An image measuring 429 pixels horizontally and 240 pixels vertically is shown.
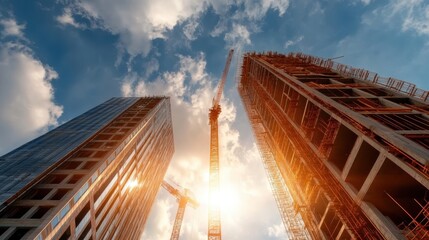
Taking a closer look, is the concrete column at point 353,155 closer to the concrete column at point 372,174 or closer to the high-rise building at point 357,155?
the high-rise building at point 357,155

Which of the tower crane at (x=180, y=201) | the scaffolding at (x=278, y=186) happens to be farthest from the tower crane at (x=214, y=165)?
the tower crane at (x=180, y=201)

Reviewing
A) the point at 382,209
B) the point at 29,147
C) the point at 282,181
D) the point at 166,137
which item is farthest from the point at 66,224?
the point at 166,137

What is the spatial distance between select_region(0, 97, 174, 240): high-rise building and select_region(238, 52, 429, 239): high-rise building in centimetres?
2967

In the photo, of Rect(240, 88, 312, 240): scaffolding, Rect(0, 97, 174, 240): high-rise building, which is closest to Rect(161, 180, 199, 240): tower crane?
Rect(0, 97, 174, 240): high-rise building

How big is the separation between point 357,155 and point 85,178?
3513 centimetres

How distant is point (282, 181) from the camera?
39.5m

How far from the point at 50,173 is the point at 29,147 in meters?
11.1

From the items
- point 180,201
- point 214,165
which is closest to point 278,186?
point 214,165

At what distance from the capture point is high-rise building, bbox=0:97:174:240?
2896 centimetres

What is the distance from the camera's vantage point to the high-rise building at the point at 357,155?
15781 millimetres

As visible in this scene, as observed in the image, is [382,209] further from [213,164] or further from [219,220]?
[213,164]

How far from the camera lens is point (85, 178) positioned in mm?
34344

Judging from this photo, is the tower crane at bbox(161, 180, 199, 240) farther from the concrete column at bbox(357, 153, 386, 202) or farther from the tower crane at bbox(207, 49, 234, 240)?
the concrete column at bbox(357, 153, 386, 202)

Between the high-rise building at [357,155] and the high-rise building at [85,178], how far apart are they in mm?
29675
